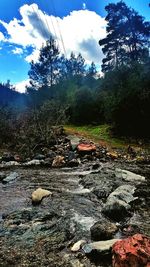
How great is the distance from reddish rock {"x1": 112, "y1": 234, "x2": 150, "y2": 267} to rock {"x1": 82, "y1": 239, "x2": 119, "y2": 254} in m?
0.43

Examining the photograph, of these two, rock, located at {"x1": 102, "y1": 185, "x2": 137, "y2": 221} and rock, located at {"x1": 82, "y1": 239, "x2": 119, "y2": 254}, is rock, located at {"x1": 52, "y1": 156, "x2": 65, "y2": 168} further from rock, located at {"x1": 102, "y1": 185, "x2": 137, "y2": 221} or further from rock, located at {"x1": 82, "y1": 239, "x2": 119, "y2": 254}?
rock, located at {"x1": 82, "y1": 239, "x2": 119, "y2": 254}

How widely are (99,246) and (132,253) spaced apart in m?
0.99

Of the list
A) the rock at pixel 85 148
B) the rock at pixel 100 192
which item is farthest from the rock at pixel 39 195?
the rock at pixel 85 148

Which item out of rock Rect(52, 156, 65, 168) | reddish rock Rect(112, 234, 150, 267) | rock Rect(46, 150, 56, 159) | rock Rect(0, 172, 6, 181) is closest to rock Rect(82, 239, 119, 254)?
reddish rock Rect(112, 234, 150, 267)

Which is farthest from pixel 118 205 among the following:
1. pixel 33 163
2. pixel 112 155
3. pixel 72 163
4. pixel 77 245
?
pixel 112 155

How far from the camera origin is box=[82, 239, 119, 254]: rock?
17.6 feet

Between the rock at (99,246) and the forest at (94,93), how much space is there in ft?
40.7

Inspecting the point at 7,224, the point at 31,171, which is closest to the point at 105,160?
the point at 31,171

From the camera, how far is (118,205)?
24.7ft

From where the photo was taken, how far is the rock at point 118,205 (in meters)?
7.36

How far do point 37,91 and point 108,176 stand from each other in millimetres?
39633

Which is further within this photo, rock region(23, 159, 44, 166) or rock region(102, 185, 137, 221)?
rock region(23, 159, 44, 166)

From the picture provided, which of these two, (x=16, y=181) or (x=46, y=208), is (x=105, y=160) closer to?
(x=16, y=181)

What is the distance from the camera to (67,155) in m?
16.4
